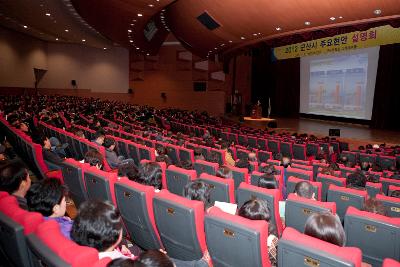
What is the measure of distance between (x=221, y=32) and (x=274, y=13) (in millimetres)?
4587

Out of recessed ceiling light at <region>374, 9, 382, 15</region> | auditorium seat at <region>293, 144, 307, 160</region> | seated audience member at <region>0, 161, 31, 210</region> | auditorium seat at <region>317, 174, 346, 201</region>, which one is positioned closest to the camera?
seated audience member at <region>0, 161, 31, 210</region>

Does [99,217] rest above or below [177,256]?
above

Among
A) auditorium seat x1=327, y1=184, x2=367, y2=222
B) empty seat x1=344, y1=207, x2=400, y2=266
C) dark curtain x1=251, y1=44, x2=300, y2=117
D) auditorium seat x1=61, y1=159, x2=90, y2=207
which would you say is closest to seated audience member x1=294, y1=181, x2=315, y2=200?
auditorium seat x1=327, y1=184, x2=367, y2=222

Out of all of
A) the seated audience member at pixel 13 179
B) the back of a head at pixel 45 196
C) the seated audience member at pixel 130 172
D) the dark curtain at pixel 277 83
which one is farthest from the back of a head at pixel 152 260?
the dark curtain at pixel 277 83

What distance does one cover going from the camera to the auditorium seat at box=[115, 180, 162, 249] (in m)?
3.08

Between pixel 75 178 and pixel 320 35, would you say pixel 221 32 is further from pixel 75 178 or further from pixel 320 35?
pixel 75 178

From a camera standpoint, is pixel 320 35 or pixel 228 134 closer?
pixel 228 134

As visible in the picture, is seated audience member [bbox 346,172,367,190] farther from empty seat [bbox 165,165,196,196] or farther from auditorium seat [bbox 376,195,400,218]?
empty seat [bbox 165,165,196,196]

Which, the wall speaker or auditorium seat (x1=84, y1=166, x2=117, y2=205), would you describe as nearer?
auditorium seat (x1=84, y1=166, x2=117, y2=205)

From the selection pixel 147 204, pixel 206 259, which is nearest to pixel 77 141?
pixel 147 204

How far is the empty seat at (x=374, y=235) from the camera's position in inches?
111

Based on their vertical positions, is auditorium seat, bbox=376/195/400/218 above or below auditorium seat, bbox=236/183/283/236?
below

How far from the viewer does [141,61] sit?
2955 centimetres

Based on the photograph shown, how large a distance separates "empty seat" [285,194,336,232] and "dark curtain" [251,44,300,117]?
2178 cm
